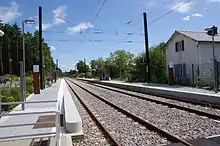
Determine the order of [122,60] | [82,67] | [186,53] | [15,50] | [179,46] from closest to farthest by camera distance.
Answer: [186,53], [179,46], [122,60], [15,50], [82,67]

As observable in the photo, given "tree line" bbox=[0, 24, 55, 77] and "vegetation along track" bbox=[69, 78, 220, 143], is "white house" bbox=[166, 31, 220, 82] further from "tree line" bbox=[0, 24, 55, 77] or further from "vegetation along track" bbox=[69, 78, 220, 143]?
"tree line" bbox=[0, 24, 55, 77]

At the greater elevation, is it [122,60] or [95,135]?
[122,60]

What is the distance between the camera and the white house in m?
27.7

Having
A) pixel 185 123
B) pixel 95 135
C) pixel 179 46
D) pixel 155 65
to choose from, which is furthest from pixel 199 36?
pixel 95 135

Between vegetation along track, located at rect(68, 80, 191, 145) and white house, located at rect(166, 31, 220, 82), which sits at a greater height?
white house, located at rect(166, 31, 220, 82)

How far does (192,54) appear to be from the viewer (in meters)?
30.4

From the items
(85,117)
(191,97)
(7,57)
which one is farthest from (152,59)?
(7,57)

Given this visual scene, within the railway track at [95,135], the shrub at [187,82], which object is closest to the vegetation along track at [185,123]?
the railway track at [95,135]

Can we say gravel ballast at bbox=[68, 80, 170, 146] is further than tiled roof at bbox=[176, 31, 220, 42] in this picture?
No

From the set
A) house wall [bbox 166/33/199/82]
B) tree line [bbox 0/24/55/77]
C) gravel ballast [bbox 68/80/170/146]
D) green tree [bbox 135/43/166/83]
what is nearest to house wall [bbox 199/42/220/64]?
house wall [bbox 166/33/199/82]

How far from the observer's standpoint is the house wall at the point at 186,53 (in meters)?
29.9

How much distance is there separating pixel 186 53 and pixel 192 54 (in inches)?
54.9

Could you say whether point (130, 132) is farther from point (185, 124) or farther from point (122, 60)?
point (122, 60)

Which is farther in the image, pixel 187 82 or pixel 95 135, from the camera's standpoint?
pixel 187 82
